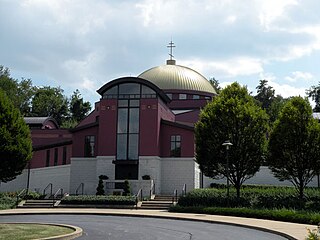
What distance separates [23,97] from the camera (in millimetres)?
83000

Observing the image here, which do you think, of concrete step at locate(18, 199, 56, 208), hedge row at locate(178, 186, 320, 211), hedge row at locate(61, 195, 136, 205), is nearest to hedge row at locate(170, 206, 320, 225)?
hedge row at locate(178, 186, 320, 211)

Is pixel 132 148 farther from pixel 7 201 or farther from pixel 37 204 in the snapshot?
pixel 7 201

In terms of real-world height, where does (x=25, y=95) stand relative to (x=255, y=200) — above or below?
above

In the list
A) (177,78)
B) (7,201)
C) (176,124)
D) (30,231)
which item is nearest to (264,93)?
(177,78)

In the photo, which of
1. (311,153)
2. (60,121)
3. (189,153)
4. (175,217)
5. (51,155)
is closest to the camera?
(175,217)

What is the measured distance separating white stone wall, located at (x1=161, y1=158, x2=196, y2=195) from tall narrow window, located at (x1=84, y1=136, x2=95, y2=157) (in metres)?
6.83

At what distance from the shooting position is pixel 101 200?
33.0 metres

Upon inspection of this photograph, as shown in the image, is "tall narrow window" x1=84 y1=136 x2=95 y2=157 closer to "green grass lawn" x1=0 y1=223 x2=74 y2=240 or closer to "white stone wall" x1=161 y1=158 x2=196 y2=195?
"white stone wall" x1=161 y1=158 x2=196 y2=195

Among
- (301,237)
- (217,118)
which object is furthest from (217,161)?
(301,237)

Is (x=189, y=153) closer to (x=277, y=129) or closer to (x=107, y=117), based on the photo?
(x=107, y=117)

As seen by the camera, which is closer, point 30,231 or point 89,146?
point 30,231

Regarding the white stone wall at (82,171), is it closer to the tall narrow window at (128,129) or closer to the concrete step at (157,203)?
the tall narrow window at (128,129)

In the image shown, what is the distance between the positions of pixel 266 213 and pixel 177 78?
3685cm

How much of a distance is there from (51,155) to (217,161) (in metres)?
21.1
